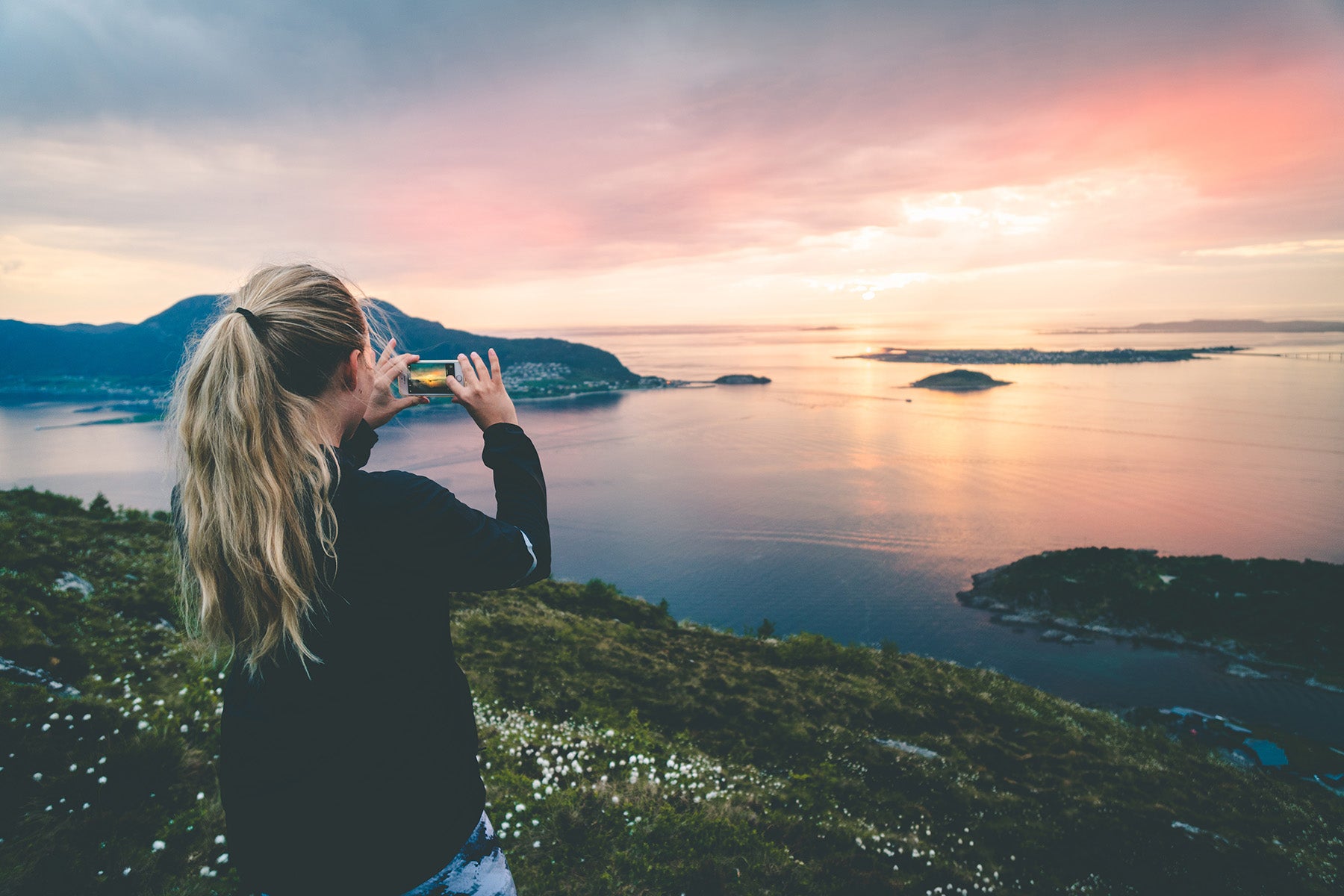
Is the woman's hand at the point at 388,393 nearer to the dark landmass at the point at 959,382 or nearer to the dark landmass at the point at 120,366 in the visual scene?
the dark landmass at the point at 120,366

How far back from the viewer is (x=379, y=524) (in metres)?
1.60

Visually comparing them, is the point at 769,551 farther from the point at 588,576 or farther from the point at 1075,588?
the point at 1075,588

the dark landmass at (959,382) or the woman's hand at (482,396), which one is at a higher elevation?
the woman's hand at (482,396)

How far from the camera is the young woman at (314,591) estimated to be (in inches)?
62.1

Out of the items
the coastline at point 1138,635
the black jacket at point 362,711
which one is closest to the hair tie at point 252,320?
the black jacket at point 362,711

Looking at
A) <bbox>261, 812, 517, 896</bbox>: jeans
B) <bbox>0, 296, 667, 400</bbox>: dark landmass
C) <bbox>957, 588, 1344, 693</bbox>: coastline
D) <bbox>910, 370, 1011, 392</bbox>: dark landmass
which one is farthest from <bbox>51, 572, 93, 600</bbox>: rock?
<bbox>910, 370, 1011, 392</bbox>: dark landmass

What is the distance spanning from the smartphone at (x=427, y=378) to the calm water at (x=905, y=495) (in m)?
0.87

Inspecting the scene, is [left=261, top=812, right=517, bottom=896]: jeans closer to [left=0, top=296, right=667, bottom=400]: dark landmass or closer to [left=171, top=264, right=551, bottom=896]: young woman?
[left=171, top=264, right=551, bottom=896]: young woman

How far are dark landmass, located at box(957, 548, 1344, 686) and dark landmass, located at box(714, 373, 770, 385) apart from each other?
128 m

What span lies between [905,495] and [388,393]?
72443 millimetres

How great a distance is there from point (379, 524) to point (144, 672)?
27.6 feet

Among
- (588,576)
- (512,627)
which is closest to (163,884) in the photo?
(512,627)

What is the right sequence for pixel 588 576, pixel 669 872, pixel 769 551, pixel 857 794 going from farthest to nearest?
pixel 769 551 < pixel 588 576 < pixel 857 794 < pixel 669 872

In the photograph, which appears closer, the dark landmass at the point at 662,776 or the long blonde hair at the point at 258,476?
the long blonde hair at the point at 258,476
